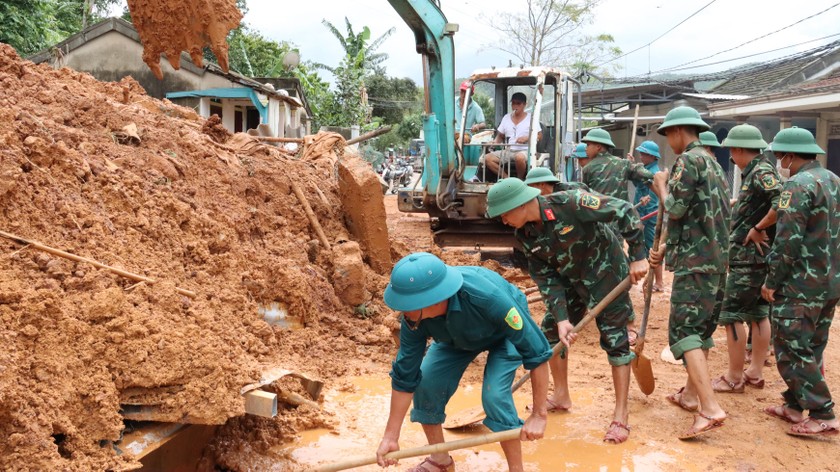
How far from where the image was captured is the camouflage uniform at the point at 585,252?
4219 millimetres

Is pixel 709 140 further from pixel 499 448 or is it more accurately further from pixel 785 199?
pixel 499 448

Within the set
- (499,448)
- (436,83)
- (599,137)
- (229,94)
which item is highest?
(229,94)

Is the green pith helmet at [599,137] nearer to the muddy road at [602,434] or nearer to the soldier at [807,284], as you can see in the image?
the muddy road at [602,434]

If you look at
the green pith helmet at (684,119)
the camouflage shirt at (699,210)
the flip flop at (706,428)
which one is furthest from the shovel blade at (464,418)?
the green pith helmet at (684,119)

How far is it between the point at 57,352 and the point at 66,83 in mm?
4501

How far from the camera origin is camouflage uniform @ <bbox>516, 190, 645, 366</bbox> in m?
4.22

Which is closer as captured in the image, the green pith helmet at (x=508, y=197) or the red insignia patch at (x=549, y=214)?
the green pith helmet at (x=508, y=197)

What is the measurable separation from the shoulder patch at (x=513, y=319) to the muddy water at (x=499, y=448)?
112 centimetres

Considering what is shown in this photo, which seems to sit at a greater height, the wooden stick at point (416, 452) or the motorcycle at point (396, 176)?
the motorcycle at point (396, 176)

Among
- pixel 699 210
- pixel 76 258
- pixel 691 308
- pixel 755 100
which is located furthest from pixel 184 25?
pixel 755 100

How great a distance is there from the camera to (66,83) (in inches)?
276

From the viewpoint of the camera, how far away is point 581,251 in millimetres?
4379

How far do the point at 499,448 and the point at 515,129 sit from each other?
5717 mm

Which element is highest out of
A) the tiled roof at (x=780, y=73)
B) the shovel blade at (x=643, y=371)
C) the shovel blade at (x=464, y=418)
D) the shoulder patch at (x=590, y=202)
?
the tiled roof at (x=780, y=73)
